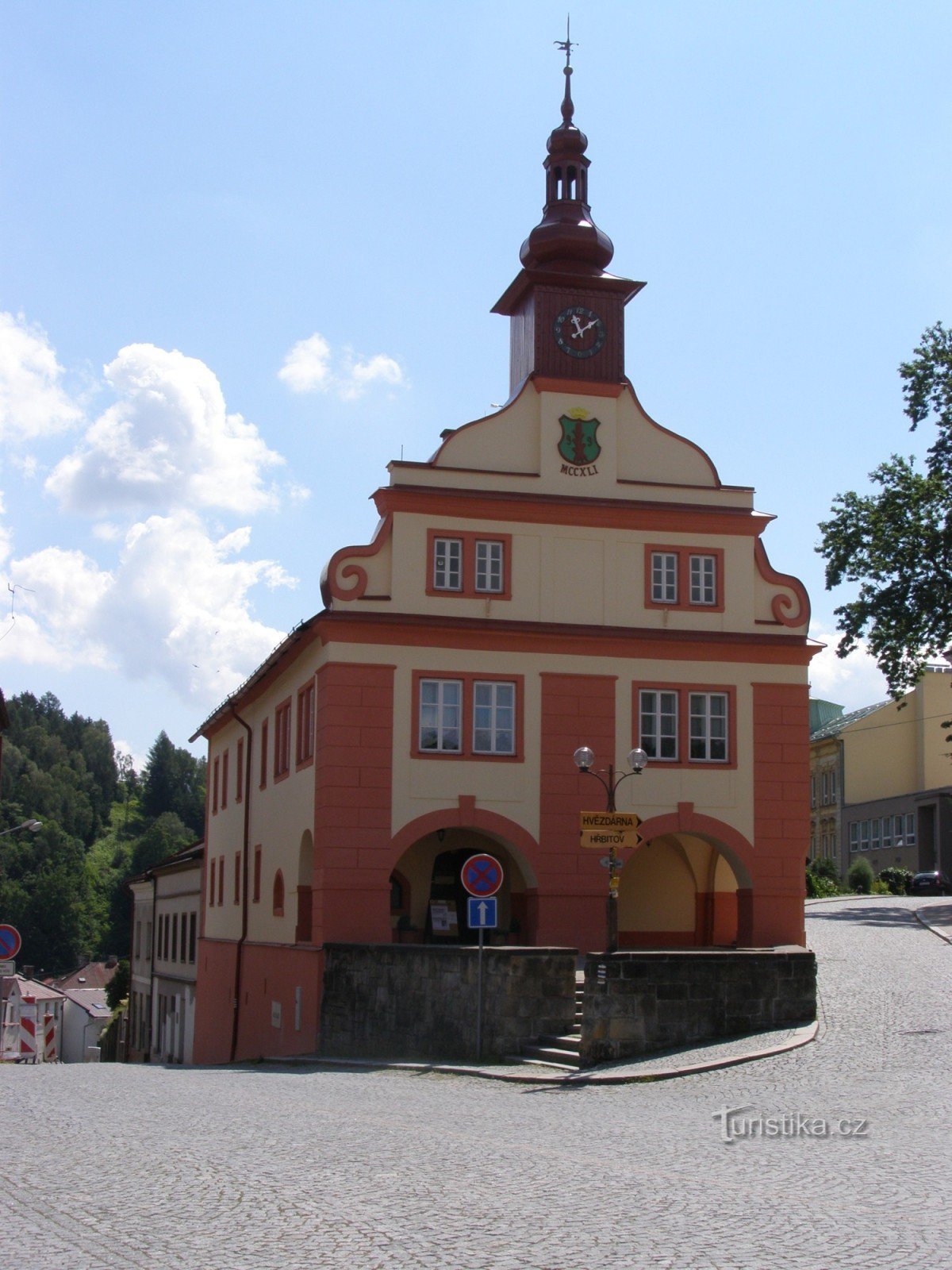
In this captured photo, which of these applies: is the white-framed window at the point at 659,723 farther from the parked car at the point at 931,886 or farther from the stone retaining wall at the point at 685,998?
the parked car at the point at 931,886

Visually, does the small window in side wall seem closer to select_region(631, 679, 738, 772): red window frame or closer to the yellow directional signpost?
select_region(631, 679, 738, 772): red window frame

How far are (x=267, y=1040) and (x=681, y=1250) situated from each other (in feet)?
80.2

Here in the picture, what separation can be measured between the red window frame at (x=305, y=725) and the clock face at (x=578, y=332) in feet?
26.6

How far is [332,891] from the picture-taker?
27.0m

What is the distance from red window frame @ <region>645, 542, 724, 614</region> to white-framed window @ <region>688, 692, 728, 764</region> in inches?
64.3

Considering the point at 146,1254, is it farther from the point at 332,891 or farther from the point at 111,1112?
the point at 332,891

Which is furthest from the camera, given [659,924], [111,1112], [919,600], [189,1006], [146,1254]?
[189,1006]

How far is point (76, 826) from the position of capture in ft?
592

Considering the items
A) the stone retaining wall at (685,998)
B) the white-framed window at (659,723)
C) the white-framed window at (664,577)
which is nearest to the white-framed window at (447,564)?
the white-framed window at (664,577)

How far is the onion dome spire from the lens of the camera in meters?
31.5

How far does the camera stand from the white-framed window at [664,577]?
29.8 m

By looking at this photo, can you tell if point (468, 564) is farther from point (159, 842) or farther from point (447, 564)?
point (159, 842)

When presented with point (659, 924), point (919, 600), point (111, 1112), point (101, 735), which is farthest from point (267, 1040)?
point (101, 735)

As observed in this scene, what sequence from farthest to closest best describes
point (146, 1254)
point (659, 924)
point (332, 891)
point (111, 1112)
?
1. point (659, 924)
2. point (332, 891)
3. point (111, 1112)
4. point (146, 1254)
